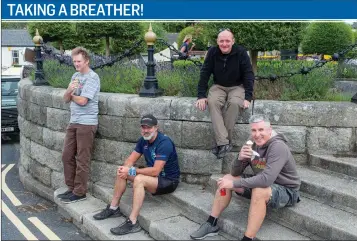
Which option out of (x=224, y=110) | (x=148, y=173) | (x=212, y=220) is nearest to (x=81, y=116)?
(x=148, y=173)

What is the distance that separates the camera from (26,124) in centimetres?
768

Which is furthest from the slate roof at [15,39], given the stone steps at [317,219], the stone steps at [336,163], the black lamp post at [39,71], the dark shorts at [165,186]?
the stone steps at [317,219]

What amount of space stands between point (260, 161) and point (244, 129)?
100cm

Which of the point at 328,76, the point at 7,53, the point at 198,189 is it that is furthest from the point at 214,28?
the point at 7,53

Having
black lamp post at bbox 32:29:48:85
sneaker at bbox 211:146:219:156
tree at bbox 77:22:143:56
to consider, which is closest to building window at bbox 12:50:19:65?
tree at bbox 77:22:143:56

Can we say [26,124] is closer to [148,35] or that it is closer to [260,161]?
[148,35]

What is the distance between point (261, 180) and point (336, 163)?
4.86 ft

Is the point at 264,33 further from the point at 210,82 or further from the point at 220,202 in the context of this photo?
the point at 220,202

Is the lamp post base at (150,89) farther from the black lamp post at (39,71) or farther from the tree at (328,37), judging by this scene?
the tree at (328,37)

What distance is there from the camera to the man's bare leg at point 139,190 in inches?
184

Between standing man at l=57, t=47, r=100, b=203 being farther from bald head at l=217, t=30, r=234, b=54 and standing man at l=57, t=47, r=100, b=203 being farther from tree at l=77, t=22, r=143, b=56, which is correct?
tree at l=77, t=22, r=143, b=56

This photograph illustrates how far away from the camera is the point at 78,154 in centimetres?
564

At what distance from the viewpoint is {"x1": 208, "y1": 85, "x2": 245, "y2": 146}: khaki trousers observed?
4922 mm

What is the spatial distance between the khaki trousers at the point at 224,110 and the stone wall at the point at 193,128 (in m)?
0.25
